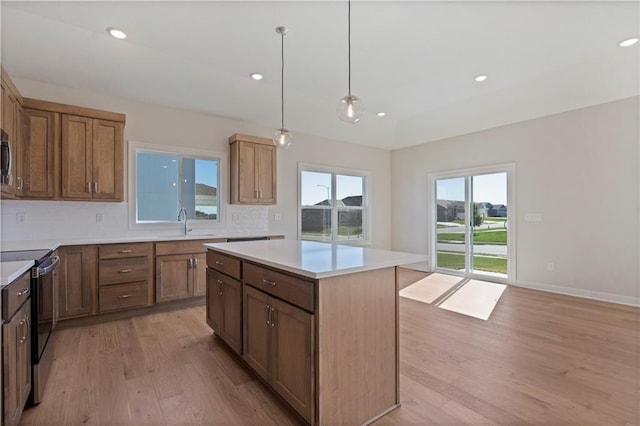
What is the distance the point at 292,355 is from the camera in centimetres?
173

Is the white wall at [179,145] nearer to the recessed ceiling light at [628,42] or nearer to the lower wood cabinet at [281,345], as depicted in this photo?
the lower wood cabinet at [281,345]

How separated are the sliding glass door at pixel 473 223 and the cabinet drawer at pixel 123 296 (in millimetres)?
5205

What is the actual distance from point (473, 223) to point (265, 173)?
12.9ft

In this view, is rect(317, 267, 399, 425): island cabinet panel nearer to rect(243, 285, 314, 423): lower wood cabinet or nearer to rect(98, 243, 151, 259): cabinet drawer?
rect(243, 285, 314, 423): lower wood cabinet

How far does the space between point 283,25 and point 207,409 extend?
10.4 ft

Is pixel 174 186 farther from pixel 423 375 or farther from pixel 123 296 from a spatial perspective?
pixel 423 375

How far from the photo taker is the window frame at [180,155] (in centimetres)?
402

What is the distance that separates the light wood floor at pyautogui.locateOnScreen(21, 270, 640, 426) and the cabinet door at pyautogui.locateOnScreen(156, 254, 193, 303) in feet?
1.15

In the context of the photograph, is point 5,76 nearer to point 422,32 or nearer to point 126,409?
point 126,409

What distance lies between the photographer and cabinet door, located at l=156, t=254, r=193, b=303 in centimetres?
366

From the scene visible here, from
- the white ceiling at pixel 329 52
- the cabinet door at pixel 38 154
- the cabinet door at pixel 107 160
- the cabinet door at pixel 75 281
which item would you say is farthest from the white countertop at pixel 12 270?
the white ceiling at pixel 329 52

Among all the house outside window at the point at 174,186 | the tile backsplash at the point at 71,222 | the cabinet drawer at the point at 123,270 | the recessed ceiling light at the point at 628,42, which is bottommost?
the cabinet drawer at the point at 123,270

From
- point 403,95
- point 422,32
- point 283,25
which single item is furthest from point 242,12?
point 403,95

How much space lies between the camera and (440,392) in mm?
2057
